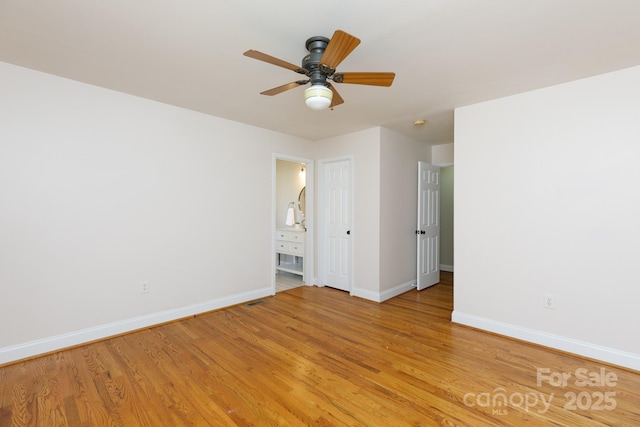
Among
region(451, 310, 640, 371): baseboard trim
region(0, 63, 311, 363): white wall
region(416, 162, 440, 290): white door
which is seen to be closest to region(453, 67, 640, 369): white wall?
region(451, 310, 640, 371): baseboard trim

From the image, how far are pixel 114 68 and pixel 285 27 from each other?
1634 millimetres

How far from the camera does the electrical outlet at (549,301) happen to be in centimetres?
273

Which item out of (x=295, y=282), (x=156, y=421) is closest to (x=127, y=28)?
(x=156, y=421)

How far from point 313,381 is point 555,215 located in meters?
2.67

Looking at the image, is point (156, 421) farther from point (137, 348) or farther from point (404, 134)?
point (404, 134)

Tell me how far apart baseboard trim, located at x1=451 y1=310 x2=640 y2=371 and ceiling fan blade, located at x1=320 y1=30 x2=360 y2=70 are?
299 centimetres

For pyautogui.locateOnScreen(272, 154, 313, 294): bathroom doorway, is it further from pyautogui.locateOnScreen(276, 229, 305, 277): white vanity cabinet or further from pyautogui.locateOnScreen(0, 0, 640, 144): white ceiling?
pyautogui.locateOnScreen(0, 0, 640, 144): white ceiling

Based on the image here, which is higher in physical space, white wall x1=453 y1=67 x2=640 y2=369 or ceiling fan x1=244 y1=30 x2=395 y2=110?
ceiling fan x1=244 y1=30 x2=395 y2=110

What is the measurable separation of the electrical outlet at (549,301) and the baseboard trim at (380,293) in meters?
1.84

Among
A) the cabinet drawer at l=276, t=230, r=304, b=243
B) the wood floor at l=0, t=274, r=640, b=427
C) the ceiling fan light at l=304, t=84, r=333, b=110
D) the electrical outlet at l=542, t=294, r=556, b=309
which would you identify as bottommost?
the wood floor at l=0, t=274, r=640, b=427

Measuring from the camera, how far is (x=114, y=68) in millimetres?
2426

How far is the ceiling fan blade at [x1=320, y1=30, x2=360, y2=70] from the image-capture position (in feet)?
4.82

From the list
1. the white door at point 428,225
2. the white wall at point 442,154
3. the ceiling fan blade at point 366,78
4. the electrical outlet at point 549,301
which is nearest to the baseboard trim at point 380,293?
the white door at point 428,225

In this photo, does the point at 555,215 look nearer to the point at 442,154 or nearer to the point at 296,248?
the point at 442,154
